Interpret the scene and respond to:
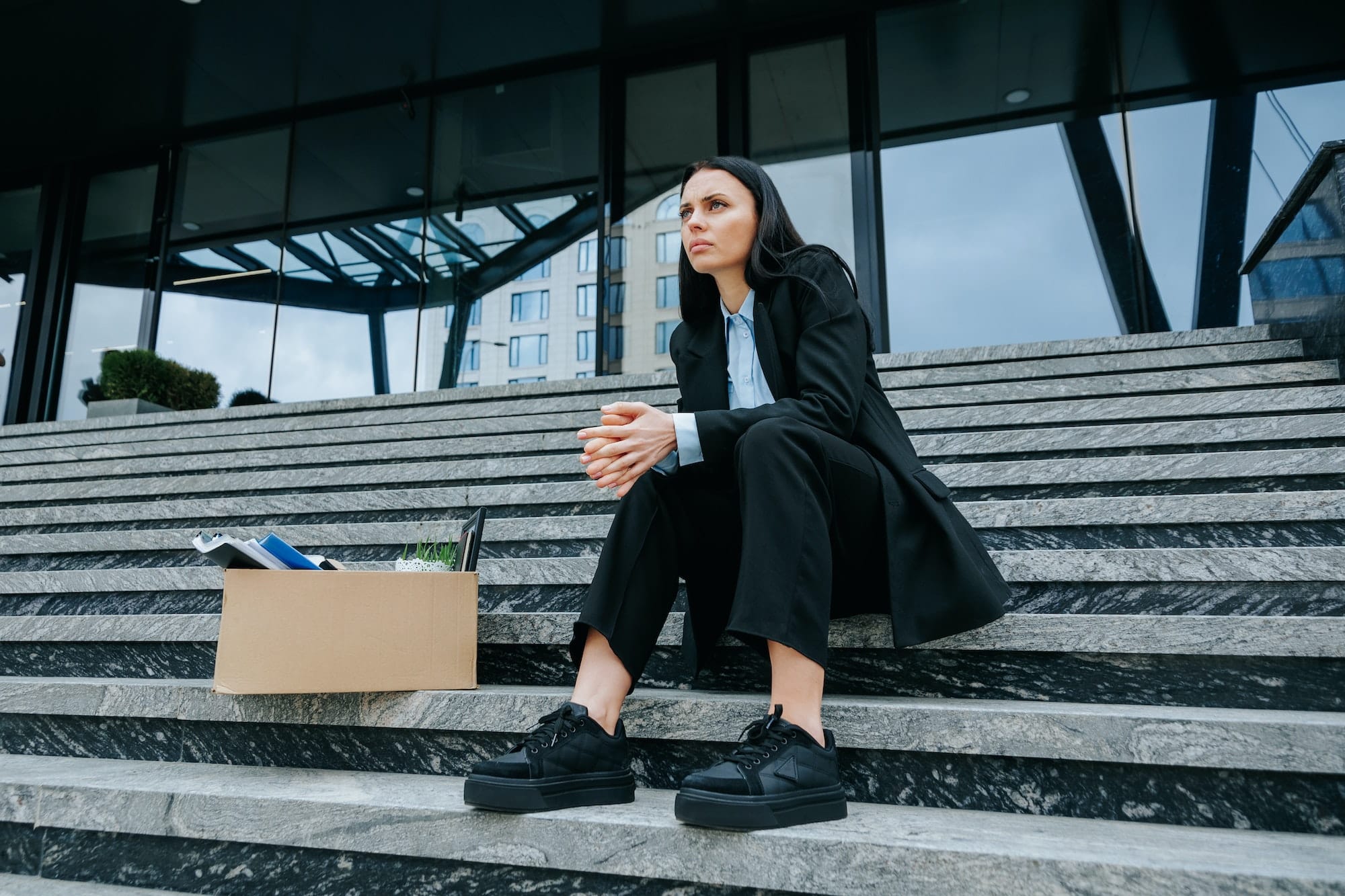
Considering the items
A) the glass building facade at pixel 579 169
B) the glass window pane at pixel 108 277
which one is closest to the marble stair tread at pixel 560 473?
the glass building facade at pixel 579 169

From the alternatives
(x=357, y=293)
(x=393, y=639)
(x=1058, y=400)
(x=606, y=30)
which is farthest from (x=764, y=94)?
(x=393, y=639)

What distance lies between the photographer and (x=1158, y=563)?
179 centimetres

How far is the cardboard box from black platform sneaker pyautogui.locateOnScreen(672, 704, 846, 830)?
2.18 ft

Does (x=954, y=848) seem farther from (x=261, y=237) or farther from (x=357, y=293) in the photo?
(x=261, y=237)

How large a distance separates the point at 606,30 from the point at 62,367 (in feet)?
20.4

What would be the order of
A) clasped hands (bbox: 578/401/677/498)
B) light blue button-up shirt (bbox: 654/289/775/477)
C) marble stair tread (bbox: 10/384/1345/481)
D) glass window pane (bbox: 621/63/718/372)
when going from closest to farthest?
1. clasped hands (bbox: 578/401/677/498)
2. light blue button-up shirt (bbox: 654/289/775/477)
3. marble stair tread (bbox: 10/384/1345/481)
4. glass window pane (bbox: 621/63/718/372)

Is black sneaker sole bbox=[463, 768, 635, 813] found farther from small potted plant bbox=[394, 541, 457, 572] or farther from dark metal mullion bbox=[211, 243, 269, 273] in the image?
dark metal mullion bbox=[211, 243, 269, 273]

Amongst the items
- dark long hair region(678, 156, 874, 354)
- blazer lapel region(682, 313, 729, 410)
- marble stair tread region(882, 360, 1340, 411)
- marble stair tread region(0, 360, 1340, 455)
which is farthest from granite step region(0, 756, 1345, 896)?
marble stair tread region(0, 360, 1340, 455)

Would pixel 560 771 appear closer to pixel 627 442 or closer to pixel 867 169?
pixel 627 442

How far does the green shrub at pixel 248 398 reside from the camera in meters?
8.11

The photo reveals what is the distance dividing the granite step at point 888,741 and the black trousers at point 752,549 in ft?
0.56

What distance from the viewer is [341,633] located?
167cm

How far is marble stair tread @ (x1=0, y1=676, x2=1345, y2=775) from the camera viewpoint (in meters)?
1.30

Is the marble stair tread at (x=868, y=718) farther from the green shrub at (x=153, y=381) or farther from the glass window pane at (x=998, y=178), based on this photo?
the green shrub at (x=153, y=381)
